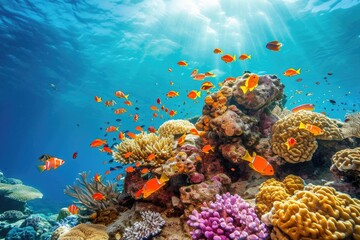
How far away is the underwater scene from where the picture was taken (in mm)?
4223

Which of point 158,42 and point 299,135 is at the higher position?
point 158,42

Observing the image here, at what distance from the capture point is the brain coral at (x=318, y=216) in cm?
305

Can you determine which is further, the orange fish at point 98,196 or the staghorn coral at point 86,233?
the orange fish at point 98,196

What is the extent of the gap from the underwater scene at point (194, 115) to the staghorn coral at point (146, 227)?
1.1 inches

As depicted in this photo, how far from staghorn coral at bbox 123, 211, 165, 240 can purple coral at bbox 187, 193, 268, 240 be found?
0.94m

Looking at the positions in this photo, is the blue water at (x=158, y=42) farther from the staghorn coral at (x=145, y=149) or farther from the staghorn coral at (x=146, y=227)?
the staghorn coral at (x=146, y=227)

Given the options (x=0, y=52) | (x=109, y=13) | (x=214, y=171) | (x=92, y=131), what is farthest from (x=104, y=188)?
(x=92, y=131)

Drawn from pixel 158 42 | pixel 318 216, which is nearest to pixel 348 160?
pixel 318 216

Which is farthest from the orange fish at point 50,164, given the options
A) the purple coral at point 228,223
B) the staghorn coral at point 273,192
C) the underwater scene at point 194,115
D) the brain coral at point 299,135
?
the brain coral at point 299,135

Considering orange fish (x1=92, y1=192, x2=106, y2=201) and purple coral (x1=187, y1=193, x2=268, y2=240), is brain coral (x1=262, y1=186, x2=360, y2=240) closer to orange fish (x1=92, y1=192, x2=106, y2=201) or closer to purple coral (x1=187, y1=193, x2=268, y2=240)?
purple coral (x1=187, y1=193, x2=268, y2=240)

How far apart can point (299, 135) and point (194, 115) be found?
Answer: 64.6 ft

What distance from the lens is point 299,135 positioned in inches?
221

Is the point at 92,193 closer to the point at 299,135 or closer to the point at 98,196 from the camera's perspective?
the point at 98,196

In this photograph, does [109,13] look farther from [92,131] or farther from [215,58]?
[92,131]
